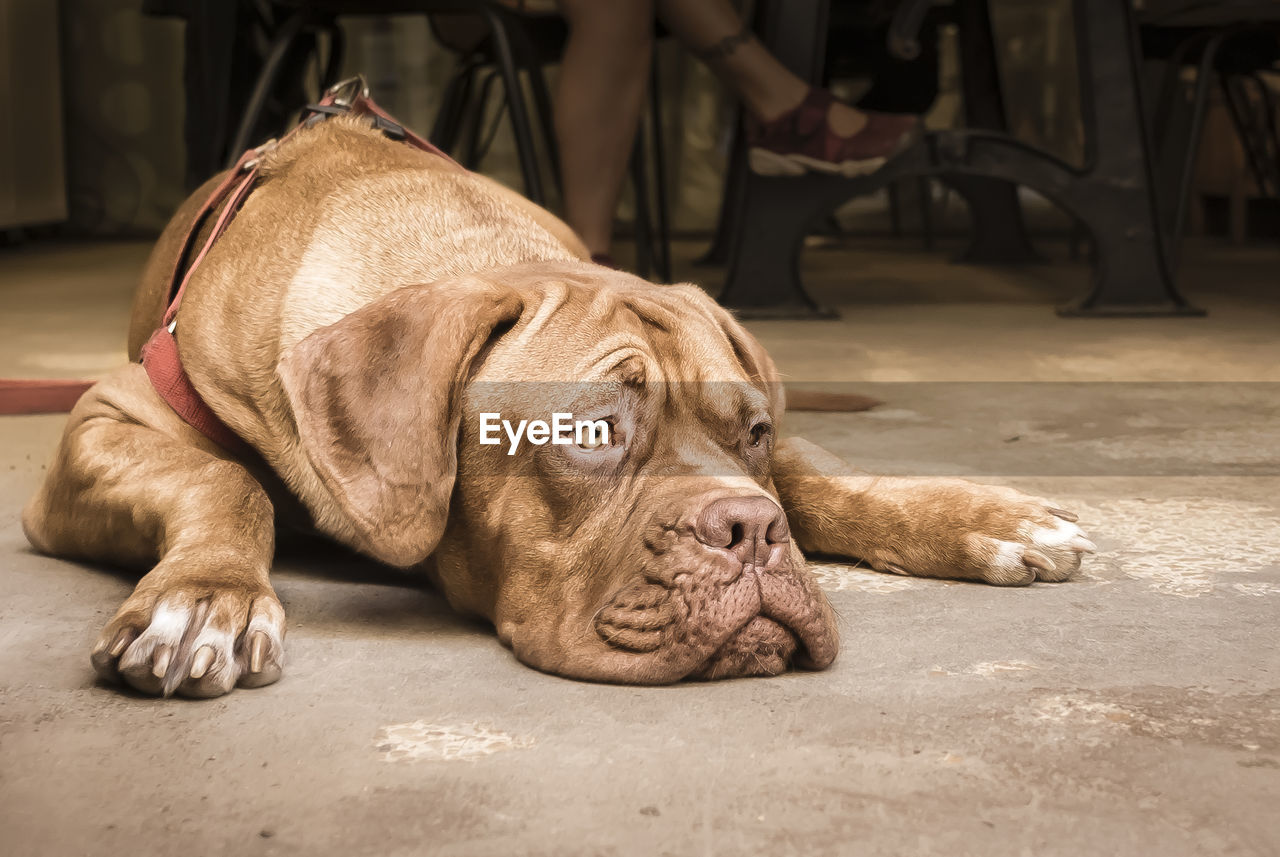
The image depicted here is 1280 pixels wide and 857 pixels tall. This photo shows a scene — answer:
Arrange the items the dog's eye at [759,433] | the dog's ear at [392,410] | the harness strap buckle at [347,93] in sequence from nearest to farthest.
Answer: the dog's ear at [392,410]
the dog's eye at [759,433]
the harness strap buckle at [347,93]

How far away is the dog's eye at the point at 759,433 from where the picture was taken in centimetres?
186

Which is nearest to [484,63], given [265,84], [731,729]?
[265,84]

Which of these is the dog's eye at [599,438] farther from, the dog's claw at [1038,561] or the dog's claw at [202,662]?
the dog's claw at [1038,561]

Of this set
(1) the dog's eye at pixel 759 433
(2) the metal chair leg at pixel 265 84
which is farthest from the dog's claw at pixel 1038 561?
(2) the metal chair leg at pixel 265 84

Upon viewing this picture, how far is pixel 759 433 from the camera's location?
1888 millimetres

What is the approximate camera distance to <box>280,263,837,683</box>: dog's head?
1595 millimetres

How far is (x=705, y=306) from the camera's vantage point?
203cm

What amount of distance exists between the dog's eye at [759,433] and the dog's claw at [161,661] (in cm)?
80

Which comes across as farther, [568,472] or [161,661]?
[568,472]

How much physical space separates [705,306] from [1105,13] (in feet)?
11.8

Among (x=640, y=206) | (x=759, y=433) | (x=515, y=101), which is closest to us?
(x=759, y=433)

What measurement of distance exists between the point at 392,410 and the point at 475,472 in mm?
148

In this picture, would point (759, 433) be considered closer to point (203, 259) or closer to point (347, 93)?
point (203, 259)

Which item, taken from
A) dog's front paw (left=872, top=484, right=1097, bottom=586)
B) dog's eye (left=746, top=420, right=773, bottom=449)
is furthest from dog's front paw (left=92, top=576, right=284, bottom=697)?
dog's front paw (left=872, top=484, right=1097, bottom=586)
